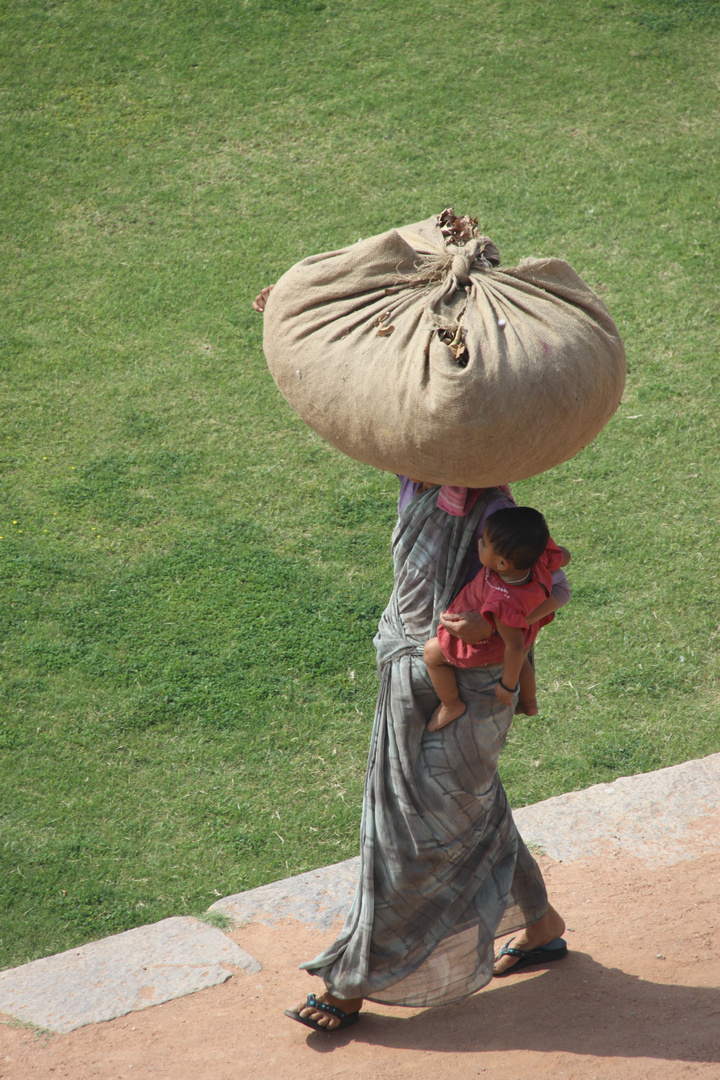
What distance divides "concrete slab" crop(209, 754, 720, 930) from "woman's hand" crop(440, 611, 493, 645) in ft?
5.53

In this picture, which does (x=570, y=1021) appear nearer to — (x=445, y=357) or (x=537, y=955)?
(x=537, y=955)

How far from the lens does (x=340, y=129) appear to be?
9.49 metres

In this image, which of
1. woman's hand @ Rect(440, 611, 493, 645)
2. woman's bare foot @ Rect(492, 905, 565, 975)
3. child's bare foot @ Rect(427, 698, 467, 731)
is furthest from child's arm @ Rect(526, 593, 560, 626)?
woman's bare foot @ Rect(492, 905, 565, 975)

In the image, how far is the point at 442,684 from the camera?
124 inches

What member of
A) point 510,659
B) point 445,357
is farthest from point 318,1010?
point 445,357

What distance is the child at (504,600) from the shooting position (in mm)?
2848

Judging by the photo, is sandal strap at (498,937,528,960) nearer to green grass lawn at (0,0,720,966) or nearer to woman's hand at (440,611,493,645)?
green grass lawn at (0,0,720,966)

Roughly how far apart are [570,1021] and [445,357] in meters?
2.24

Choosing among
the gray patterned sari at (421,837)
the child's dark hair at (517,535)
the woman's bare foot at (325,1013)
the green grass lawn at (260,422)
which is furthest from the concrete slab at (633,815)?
the child's dark hair at (517,535)

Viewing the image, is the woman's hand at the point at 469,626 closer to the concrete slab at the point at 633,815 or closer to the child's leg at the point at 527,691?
the child's leg at the point at 527,691

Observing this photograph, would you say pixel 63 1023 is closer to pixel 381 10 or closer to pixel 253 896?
pixel 253 896

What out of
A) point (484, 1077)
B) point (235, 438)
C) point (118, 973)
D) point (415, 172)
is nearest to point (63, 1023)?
point (118, 973)

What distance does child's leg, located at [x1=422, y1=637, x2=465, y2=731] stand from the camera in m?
3.09

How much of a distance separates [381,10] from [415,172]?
268cm
